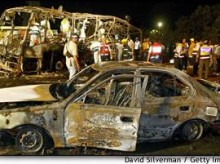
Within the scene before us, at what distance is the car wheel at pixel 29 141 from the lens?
668 centimetres

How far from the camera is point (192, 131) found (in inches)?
295

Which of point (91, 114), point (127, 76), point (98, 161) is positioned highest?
point (127, 76)

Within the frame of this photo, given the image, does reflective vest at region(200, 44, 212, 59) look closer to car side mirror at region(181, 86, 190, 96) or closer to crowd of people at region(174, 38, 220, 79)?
crowd of people at region(174, 38, 220, 79)

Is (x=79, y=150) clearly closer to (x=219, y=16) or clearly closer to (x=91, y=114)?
(x=91, y=114)

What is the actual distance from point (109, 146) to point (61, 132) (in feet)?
2.17

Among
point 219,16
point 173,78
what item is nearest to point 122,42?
point 219,16

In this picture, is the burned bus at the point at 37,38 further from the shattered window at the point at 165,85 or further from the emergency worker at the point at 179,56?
the shattered window at the point at 165,85

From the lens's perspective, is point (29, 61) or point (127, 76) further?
point (29, 61)

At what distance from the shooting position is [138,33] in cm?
2609

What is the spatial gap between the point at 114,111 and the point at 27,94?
1513 millimetres

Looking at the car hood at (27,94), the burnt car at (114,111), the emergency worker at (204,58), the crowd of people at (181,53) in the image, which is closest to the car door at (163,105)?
the burnt car at (114,111)

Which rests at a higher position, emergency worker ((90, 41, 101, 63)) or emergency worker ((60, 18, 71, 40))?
emergency worker ((60, 18, 71, 40))

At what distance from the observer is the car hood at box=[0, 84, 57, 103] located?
7047 millimetres

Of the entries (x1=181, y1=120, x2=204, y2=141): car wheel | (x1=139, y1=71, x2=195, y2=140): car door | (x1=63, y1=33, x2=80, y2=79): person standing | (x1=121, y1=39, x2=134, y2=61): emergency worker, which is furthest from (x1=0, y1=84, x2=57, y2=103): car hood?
(x1=121, y1=39, x2=134, y2=61): emergency worker
